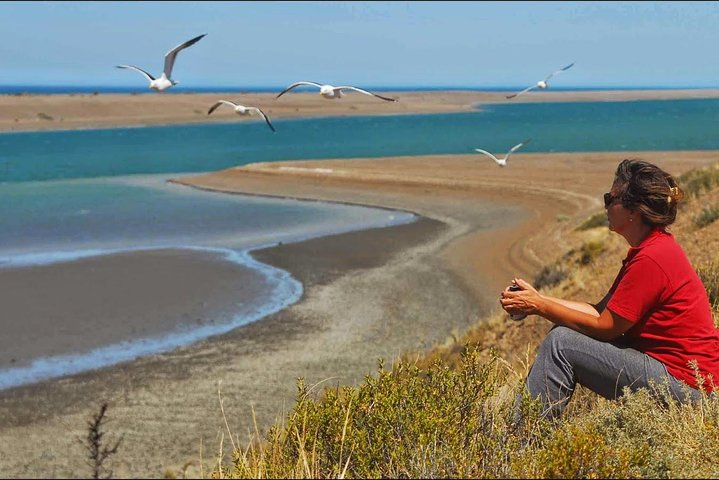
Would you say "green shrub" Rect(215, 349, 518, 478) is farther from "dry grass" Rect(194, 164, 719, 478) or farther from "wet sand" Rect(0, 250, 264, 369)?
"wet sand" Rect(0, 250, 264, 369)

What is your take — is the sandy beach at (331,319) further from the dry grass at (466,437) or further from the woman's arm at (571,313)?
the woman's arm at (571,313)

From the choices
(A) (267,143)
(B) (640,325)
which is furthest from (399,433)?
(A) (267,143)

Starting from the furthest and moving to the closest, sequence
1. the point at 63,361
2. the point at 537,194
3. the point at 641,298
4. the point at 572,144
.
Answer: the point at 572,144 → the point at 537,194 → the point at 63,361 → the point at 641,298

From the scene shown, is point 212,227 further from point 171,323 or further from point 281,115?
point 281,115

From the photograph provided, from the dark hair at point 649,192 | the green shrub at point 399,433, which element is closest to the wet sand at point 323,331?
the green shrub at point 399,433

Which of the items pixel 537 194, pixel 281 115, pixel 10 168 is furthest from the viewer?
pixel 281 115

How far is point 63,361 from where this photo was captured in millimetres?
12617

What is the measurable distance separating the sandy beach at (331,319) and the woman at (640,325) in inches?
53.4

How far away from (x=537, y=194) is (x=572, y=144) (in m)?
24.3

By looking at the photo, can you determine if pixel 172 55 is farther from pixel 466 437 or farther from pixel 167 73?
pixel 466 437

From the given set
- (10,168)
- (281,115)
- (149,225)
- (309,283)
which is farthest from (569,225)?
(281,115)

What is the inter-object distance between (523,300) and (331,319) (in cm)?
1083

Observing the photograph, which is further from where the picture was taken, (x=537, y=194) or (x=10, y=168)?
(x=10, y=168)

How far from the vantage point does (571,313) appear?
13.8 ft
